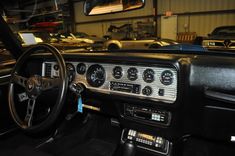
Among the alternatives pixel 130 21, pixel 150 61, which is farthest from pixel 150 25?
pixel 150 61

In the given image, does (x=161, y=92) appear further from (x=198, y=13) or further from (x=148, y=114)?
(x=198, y=13)

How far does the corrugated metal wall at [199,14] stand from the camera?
11156 mm

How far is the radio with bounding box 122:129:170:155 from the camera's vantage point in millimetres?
1778

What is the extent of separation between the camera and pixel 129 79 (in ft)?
5.50

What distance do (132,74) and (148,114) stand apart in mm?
317

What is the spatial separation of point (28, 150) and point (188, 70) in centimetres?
129

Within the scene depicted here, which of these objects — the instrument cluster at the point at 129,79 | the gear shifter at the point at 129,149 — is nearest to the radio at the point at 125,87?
the instrument cluster at the point at 129,79

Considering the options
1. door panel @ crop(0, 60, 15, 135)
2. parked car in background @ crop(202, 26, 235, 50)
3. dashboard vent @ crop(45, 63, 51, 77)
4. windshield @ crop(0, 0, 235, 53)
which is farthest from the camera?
Result: windshield @ crop(0, 0, 235, 53)

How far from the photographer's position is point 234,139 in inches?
57.8

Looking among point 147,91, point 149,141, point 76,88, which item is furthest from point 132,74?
point 149,141

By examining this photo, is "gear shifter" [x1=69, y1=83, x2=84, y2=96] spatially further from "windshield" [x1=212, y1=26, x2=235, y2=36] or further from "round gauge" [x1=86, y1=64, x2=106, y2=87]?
"windshield" [x1=212, y1=26, x2=235, y2=36]

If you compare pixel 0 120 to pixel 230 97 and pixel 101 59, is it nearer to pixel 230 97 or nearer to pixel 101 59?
pixel 101 59

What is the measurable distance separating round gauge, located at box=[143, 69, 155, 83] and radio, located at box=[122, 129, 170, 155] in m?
0.50

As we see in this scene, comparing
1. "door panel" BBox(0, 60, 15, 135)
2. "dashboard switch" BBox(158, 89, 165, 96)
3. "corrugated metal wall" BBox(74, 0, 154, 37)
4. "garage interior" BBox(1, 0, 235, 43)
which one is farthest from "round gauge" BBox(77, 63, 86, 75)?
"corrugated metal wall" BBox(74, 0, 154, 37)
